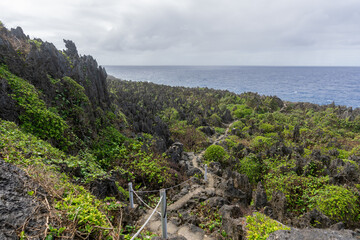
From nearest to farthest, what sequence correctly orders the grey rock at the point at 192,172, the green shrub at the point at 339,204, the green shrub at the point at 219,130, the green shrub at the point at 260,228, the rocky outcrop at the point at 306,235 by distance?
1. the rocky outcrop at the point at 306,235
2. the green shrub at the point at 260,228
3. the green shrub at the point at 339,204
4. the grey rock at the point at 192,172
5. the green shrub at the point at 219,130

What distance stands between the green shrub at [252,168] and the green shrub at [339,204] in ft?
12.7

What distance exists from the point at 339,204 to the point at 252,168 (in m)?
5.08

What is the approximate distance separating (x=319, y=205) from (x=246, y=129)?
17008 mm

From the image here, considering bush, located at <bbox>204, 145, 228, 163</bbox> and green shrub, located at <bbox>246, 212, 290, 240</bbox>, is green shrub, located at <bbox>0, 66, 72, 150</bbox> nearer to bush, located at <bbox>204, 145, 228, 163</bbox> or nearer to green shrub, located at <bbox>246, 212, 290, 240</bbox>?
green shrub, located at <bbox>246, 212, 290, 240</bbox>

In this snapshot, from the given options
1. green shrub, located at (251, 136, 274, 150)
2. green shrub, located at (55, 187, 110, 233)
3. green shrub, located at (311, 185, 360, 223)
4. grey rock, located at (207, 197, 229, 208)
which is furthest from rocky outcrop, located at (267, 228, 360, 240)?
green shrub, located at (251, 136, 274, 150)

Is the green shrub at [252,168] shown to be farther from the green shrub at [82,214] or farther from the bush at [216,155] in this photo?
the green shrub at [82,214]

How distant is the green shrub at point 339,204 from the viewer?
7758 millimetres

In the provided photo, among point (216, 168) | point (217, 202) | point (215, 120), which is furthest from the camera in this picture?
point (215, 120)

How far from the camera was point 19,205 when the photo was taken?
→ 3.58 m

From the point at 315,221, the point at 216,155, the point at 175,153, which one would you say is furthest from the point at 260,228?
the point at 216,155

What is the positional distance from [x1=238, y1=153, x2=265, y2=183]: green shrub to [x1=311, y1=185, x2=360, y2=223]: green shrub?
3.86 metres

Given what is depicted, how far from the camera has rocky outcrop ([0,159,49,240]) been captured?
3242 millimetres

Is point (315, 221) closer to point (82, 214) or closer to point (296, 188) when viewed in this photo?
point (296, 188)

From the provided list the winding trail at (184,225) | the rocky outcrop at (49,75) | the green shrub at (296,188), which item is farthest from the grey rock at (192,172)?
the rocky outcrop at (49,75)
